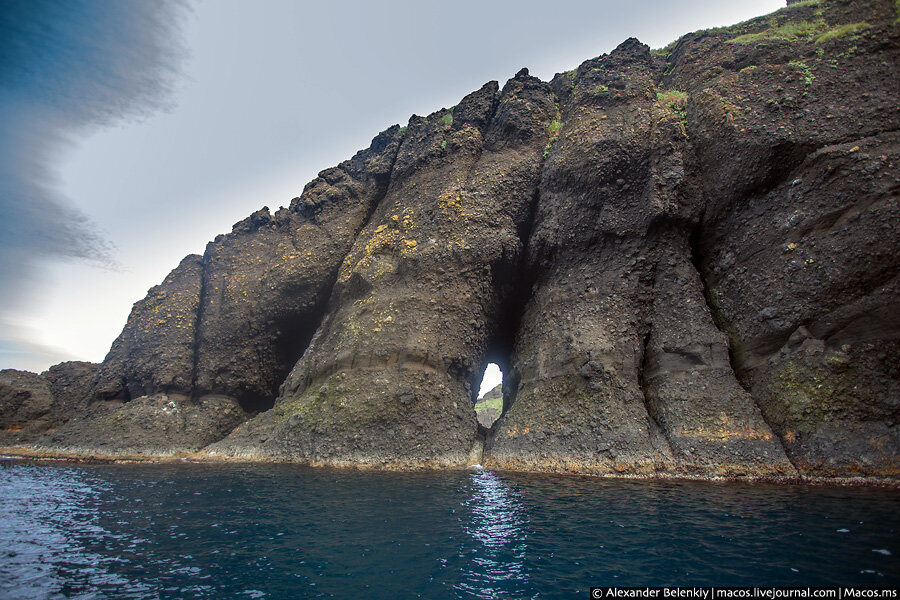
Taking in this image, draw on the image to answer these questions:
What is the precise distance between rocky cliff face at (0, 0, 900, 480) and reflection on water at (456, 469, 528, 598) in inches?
242

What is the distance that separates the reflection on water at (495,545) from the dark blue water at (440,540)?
0.04 meters

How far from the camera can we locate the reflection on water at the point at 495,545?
6793mm

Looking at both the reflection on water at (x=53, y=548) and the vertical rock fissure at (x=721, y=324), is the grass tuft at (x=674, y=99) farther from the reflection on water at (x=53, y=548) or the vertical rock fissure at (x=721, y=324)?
the reflection on water at (x=53, y=548)

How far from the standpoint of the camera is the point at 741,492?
1216 cm

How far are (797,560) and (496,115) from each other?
96.2 feet

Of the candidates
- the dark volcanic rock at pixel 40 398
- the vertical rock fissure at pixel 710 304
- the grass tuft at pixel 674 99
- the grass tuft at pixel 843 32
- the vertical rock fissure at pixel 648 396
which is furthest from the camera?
the dark volcanic rock at pixel 40 398

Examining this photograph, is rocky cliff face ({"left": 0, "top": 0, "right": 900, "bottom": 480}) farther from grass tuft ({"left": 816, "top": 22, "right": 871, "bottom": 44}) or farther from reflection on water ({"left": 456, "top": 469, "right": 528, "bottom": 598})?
reflection on water ({"left": 456, "top": 469, "right": 528, "bottom": 598})

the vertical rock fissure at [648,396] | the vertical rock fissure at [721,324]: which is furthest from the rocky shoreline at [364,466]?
the vertical rock fissure at [648,396]

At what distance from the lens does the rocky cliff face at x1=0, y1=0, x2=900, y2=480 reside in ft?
50.0

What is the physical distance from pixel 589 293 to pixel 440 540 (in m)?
15.8

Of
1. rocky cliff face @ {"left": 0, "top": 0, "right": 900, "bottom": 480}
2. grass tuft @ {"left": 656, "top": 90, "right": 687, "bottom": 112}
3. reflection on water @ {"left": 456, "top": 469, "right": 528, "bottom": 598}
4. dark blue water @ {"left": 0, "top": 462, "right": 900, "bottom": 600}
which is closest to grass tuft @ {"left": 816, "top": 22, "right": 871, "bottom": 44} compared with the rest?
rocky cliff face @ {"left": 0, "top": 0, "right": 900, "bottom": 480}

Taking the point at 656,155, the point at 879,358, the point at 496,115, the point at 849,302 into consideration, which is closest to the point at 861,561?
the point at 879,358

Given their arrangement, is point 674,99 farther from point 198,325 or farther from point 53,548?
point 198,325

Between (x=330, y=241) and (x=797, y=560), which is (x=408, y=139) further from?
(x=797, y=560)
